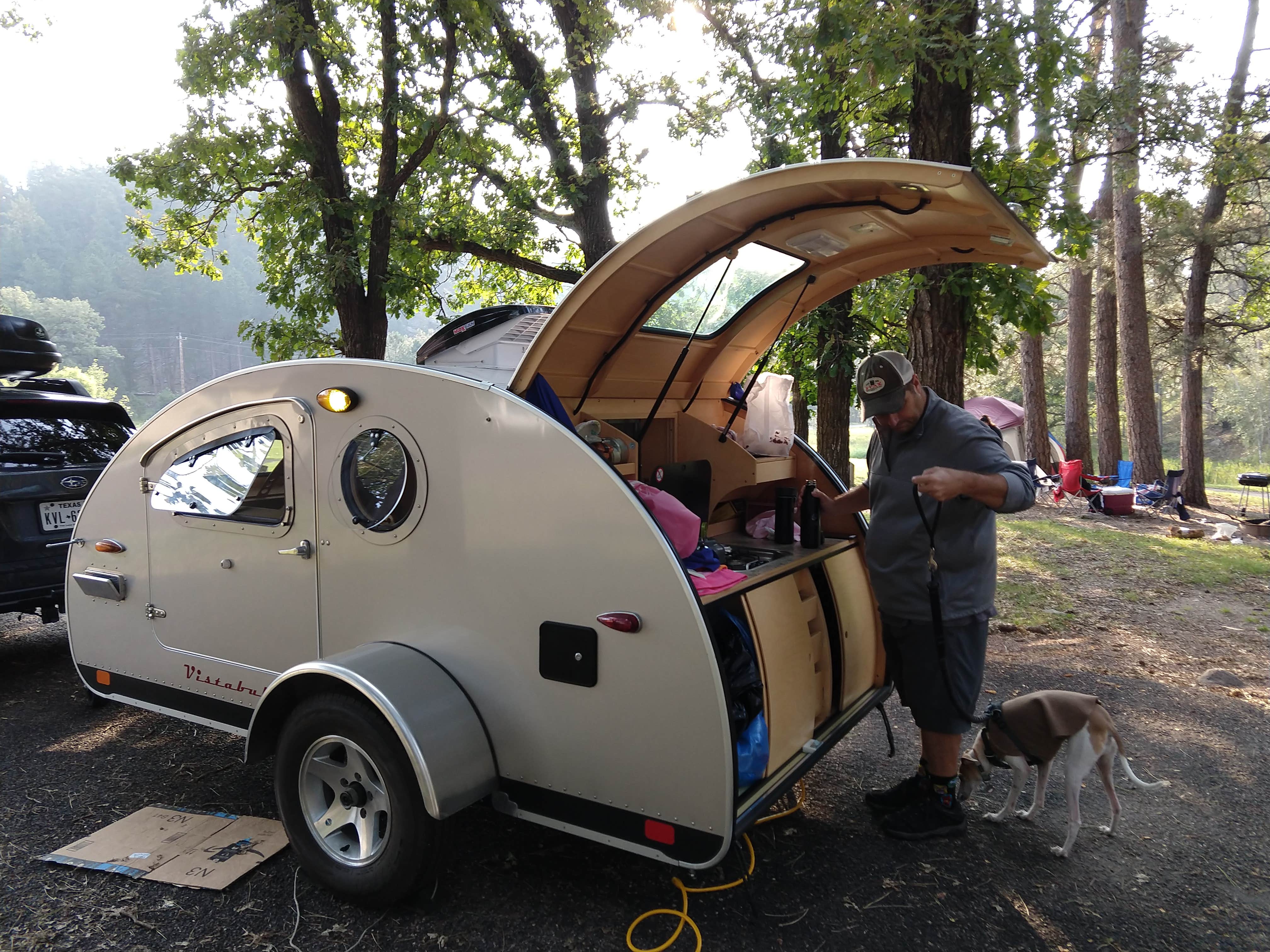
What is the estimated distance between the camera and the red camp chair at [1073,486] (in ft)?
A: 55.7

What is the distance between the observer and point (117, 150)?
10453 millimetres

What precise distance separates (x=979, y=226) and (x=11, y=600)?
5.97 m

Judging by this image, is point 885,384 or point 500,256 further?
point 500,256

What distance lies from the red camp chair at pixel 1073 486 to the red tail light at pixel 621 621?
16.6 metres

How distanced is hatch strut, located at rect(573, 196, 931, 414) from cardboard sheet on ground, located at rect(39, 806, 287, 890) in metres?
2.34

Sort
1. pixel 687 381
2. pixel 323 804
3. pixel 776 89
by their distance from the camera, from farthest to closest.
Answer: pixel 776 89 → pixel 687 381 → pixel 323 804

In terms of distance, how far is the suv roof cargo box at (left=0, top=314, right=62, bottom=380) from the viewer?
6.56m

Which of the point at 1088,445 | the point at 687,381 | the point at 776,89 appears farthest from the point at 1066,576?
the point at 1088,445

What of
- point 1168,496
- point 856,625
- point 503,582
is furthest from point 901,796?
point 1168,496

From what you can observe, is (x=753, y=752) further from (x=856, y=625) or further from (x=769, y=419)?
(x=769, y=419)

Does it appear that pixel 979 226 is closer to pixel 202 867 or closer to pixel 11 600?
pixel 202 867

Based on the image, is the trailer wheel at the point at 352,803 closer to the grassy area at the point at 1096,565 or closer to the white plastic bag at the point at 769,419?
the white plastic bag at the point at 769,419

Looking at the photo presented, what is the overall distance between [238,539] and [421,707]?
4.37 ft

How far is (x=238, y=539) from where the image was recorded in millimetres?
3527
